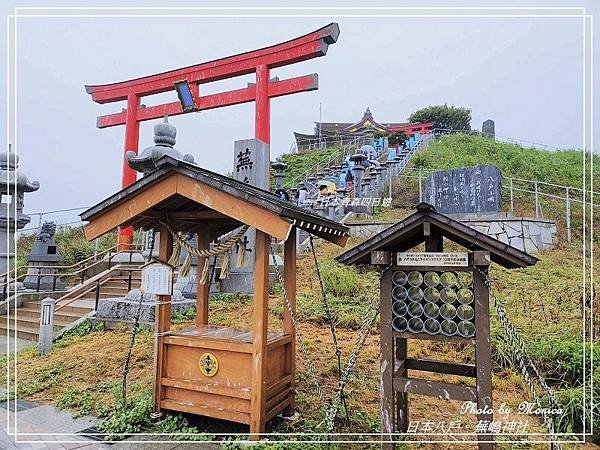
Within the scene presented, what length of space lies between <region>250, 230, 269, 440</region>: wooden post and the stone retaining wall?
25.8ft

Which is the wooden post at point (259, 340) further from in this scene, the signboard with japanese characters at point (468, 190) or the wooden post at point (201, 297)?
the signboard with japanese characters at point (468, 190)

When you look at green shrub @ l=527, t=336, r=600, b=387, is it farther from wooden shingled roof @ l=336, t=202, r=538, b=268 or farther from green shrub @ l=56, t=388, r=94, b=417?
green shrub @ l=56, t=388, r=94, b=417

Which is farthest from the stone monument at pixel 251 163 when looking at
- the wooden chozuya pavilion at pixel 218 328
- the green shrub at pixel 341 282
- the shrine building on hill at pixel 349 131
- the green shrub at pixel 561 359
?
the shrine building on hill at pixel 349 131

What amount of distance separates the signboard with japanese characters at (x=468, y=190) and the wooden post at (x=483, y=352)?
32.1 ft

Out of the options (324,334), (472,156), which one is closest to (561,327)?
(324,334)

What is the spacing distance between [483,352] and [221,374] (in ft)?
8.81

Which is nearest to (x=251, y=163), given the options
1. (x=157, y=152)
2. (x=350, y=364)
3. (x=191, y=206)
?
(x=157, y=152)

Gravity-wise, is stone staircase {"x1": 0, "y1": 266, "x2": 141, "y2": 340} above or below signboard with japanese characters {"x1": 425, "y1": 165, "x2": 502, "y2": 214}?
below

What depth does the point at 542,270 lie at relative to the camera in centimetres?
1069

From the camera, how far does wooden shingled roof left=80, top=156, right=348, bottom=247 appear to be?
13.2 ft

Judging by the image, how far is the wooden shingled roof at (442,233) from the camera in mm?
3297

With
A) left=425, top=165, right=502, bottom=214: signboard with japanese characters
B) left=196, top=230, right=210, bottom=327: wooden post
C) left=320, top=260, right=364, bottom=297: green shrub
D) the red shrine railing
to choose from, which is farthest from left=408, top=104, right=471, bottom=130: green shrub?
left=196, top=230, right=210, bottom=327: wooden post

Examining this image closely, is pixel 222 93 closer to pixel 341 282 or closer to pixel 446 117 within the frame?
pixel 341 282

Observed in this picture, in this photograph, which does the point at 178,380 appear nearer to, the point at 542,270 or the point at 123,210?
the point at 123,210
